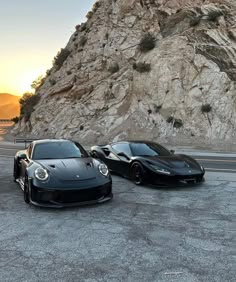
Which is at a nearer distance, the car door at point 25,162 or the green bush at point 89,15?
the car door at point 25,162

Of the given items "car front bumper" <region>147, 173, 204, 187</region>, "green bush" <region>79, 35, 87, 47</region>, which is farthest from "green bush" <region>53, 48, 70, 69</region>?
"car front bumper" <region>147, 173, 204, 187</region>

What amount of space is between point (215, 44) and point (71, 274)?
2756 cm

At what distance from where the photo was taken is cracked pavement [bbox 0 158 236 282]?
12.7 feet

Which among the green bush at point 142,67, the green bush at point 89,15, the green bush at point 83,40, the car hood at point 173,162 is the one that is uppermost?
the green bush at point 89,15

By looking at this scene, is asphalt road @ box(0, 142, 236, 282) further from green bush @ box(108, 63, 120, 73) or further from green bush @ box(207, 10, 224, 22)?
green bush @ box(207, 10, 224, 22)

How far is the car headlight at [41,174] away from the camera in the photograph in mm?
6464

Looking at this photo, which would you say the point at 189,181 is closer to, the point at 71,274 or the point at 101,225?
the point at 101,225

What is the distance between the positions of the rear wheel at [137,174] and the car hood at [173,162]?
0.31 meters

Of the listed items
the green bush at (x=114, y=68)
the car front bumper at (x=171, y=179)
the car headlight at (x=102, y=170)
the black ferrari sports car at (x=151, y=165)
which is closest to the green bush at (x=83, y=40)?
the green bush at (x=114, y=68)

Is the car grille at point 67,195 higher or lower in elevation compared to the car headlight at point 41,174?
lower

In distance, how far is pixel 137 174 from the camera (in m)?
8.78

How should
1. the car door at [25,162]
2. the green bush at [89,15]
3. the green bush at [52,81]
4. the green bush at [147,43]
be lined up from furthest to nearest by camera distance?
the green bush at [89,15]
the green bush at [52,81]
the green bush at [147,43]
the car door at [25,162]

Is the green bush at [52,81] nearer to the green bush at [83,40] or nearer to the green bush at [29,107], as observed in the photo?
the green bush at [29,107]

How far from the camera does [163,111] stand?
25922 millimetres
